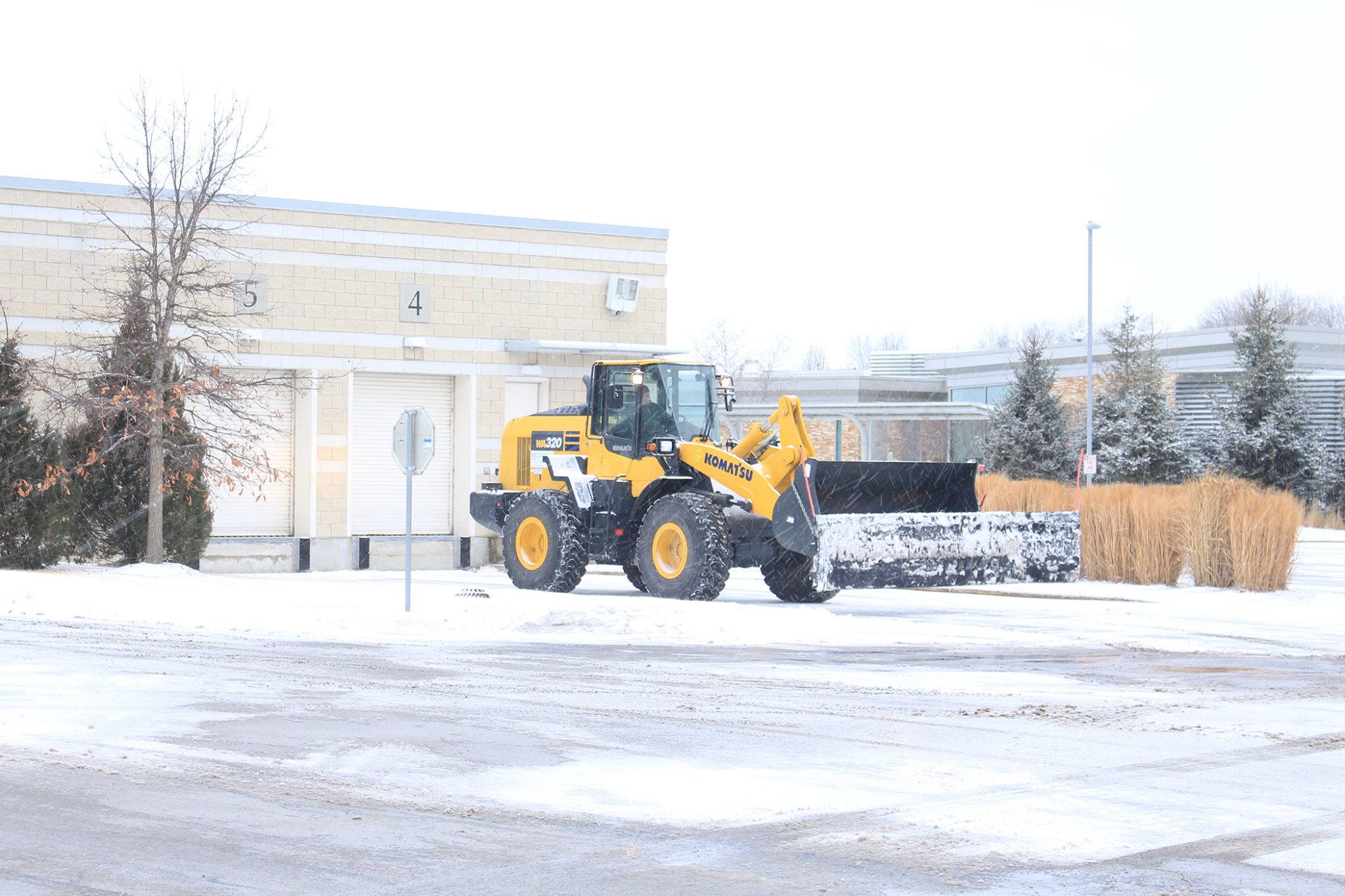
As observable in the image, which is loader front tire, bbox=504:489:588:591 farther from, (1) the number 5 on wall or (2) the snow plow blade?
(1) the number 5 on wall

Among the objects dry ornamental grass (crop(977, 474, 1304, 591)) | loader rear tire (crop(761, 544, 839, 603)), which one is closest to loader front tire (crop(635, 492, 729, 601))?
loader rear tire (crop(761, 544, 839, 603))

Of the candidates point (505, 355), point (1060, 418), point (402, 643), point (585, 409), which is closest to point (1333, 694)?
point (402, 643)

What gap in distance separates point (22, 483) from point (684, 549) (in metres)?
9.48

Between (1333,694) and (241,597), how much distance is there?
11.7m

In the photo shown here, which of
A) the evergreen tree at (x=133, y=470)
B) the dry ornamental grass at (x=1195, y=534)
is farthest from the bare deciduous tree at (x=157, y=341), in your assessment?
the dry ornamental grass at (x=1195, y=534)

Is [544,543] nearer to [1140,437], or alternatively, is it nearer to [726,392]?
[726,392]

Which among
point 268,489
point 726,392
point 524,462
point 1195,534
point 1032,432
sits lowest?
point 1195,534

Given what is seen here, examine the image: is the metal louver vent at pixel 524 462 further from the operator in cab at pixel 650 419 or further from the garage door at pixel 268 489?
the garage door at pixel 268 489

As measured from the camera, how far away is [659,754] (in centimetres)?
849

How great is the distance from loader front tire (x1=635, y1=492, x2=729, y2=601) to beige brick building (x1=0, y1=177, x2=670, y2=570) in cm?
978

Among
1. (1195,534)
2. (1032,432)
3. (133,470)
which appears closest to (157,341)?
(133,470)

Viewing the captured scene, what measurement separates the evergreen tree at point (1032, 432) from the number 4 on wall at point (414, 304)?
2244 centimetres

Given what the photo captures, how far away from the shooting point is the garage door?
26.7 m

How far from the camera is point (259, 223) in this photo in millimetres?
26312
